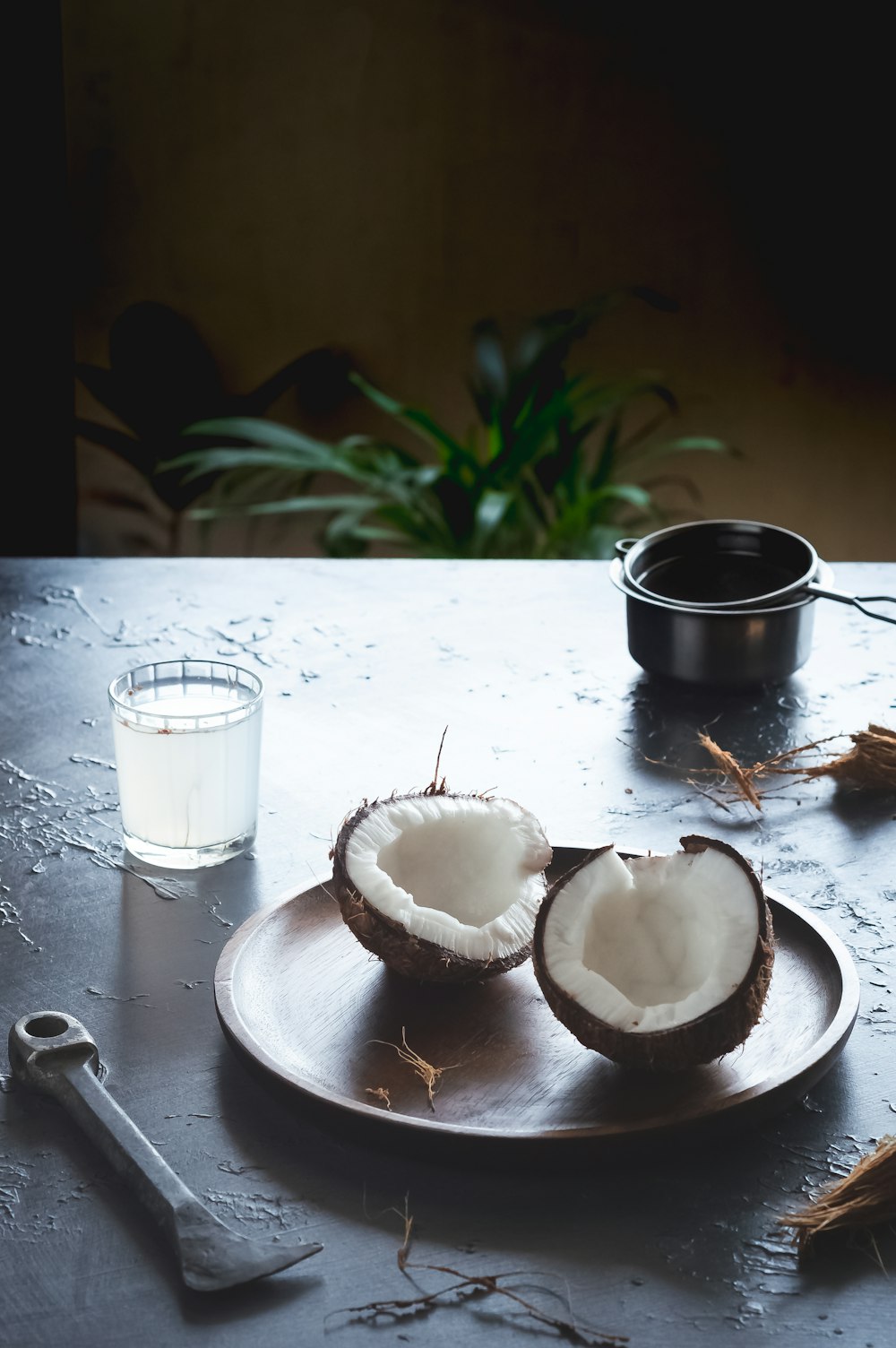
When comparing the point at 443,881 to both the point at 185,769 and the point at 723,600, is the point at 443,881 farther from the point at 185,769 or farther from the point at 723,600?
the point at 723,600

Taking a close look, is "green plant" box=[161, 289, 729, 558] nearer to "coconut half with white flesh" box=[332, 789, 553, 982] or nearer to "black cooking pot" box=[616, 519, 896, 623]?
"black cooking pot" box=[616, 519, 896, 623]

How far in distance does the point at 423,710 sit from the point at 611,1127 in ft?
2.35

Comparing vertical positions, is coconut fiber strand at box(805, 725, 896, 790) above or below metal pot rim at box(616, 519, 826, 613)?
below

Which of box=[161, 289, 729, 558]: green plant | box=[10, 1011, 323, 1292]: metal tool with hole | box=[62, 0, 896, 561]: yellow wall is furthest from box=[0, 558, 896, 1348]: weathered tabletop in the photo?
box=[62, 0, 896, 561]: yellow wall

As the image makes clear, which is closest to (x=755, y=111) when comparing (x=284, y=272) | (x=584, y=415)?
(x=584, y=415)

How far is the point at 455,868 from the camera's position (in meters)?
0.96

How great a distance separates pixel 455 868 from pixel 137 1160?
0.31m

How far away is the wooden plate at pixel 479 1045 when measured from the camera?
0.78 metres

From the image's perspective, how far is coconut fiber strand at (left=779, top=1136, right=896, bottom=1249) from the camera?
71 centimetres

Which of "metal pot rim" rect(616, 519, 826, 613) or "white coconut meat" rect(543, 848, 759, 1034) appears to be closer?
"white coconut meat" rect(543, 848, 759, 1034)

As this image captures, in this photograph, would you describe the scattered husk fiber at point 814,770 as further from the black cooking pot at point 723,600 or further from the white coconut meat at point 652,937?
the white coconut meat at point 652,937

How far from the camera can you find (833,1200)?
2.37ft

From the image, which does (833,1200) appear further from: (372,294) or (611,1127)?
(372,294)

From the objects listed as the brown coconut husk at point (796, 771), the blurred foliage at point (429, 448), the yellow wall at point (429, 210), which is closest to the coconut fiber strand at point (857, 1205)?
the brown coconut husk at point (796, 771)
